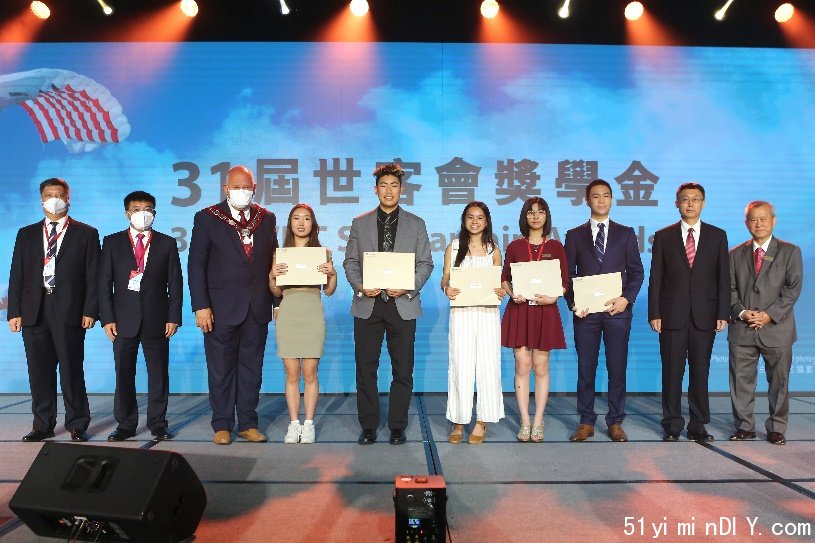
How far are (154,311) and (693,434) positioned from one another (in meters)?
3.62


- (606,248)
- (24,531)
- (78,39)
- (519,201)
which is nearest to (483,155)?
(519,201)

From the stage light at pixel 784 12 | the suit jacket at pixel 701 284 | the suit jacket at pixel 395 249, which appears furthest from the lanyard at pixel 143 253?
the stage light at pixel 784 12

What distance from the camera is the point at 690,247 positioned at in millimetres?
3994

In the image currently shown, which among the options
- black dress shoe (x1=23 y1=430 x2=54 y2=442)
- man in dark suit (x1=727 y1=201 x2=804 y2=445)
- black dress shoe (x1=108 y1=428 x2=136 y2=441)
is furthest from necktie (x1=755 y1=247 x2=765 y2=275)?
black dress shoe (x1=23 y1=430 x2=54 y2=442)

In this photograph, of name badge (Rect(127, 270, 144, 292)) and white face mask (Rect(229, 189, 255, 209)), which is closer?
white face mask (Rect(229, 189, 255, 209))

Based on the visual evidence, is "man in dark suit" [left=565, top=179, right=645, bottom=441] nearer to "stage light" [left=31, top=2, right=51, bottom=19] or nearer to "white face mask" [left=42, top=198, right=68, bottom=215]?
"white face mask" [left=42, top=198, right=68, bottom=215]

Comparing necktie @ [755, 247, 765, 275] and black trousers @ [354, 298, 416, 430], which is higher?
necktie @ [755, 247, 765, 275]

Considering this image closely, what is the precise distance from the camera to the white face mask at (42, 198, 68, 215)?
13.1ft

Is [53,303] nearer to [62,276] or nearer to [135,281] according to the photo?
[62,276]

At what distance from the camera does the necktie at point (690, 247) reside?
3.98 m

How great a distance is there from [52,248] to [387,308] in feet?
7.43

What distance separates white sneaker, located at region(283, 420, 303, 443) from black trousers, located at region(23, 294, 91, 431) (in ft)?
4.41

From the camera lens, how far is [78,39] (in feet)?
18.8

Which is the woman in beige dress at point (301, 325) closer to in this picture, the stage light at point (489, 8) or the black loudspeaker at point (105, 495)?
the black loudspeaker at point (105, 495)
